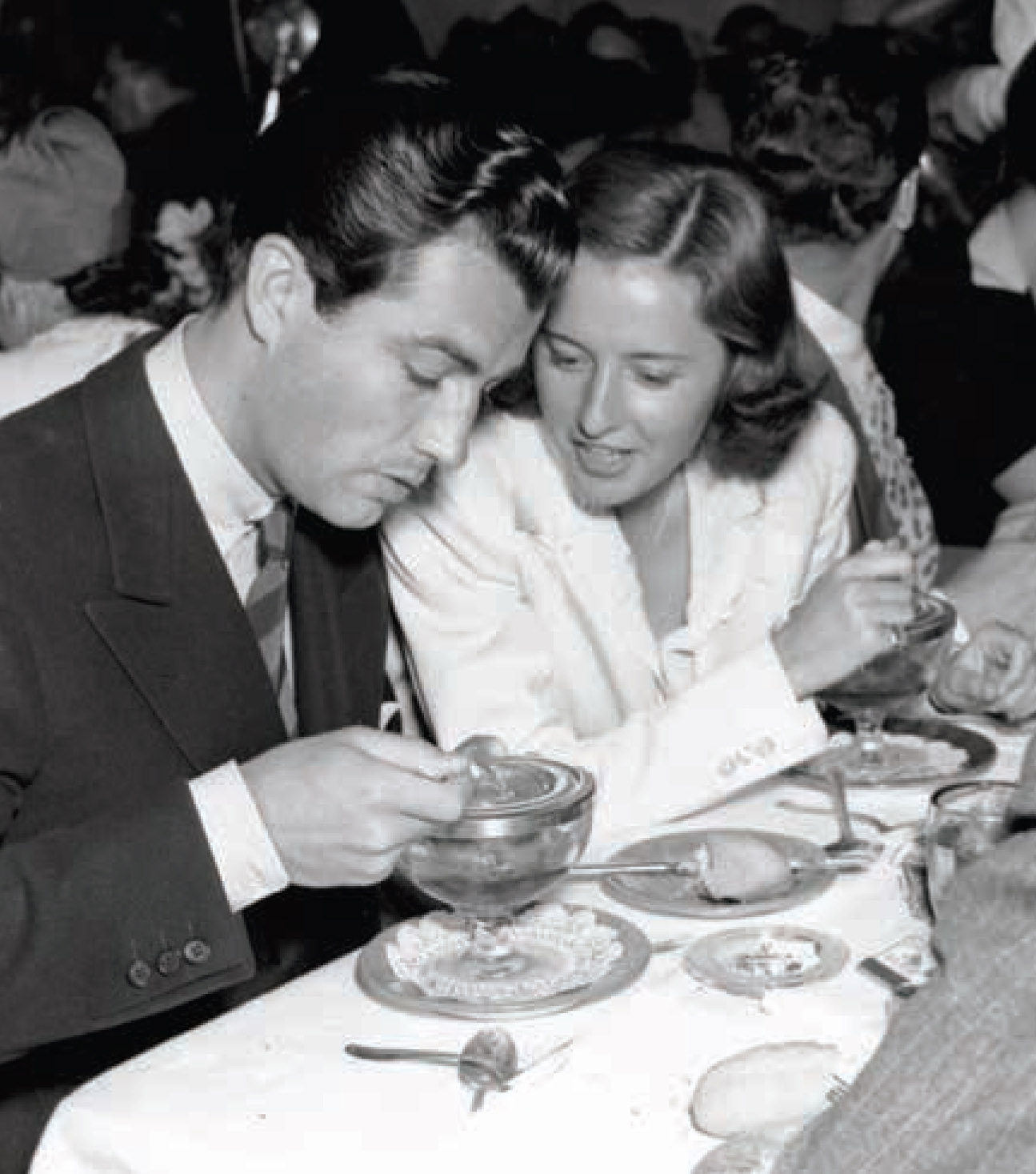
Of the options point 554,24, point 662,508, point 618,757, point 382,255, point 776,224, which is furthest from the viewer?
point 554,24

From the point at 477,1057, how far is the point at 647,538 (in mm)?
1392

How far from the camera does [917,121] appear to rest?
3629 millimetres

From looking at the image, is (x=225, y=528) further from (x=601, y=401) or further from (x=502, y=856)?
(x=502, y=856)

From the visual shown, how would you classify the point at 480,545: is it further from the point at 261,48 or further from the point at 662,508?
the point at 261,48

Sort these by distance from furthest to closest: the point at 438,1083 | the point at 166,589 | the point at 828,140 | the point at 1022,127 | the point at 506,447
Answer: the point at 828,140, the point at 1022,127, the point at 506,447, the point at 166,589, the point at 438,1083

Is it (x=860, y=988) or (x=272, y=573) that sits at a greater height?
(x=272, y=573)

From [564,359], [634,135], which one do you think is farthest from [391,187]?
[634,135]

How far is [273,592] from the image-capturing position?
2.06 meters

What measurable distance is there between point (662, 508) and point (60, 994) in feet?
4.42

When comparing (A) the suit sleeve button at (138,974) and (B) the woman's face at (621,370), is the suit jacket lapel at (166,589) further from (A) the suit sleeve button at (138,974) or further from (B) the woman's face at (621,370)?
(B) the woman's face at (621,370)

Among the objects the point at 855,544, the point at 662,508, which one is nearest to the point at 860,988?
the point at 662,508

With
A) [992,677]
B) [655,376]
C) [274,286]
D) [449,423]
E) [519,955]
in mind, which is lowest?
[992,677]

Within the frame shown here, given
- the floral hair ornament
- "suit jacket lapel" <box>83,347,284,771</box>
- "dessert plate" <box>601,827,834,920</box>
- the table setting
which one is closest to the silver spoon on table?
the table setting

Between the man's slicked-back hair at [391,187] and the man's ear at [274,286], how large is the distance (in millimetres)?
15
